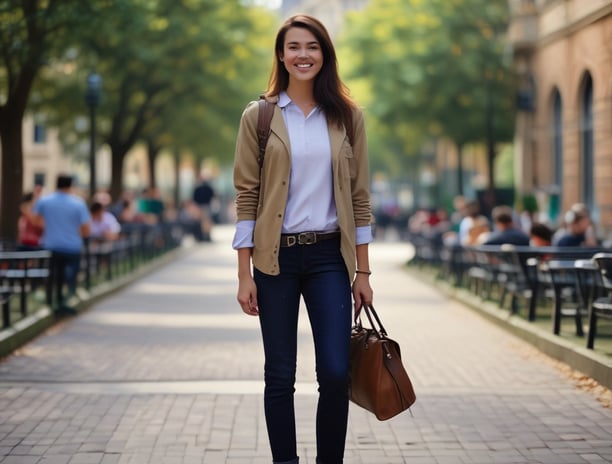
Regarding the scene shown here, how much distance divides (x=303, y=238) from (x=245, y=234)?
0.80 ft

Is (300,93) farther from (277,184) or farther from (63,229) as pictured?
(63,229)

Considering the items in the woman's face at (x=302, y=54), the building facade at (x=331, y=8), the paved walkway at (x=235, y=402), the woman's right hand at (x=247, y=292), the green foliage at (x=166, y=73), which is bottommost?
the paved walkway at (x=235, y=402)

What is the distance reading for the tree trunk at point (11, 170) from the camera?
22031 millimetres

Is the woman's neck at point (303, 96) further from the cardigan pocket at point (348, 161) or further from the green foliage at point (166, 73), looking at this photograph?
the green foliage at point (166, 73)

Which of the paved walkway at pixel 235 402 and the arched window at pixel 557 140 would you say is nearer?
the paved walkway at pixel 235 402

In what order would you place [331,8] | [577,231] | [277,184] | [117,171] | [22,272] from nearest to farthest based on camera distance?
[277,184] < [22,272] < [577,231] < [117,171] < [331,8]

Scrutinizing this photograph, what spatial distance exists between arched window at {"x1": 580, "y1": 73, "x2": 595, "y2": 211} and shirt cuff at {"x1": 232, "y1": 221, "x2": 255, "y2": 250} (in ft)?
76.7

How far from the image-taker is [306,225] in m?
5.59

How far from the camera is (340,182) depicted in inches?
220

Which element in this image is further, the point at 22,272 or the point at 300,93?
the point at 22,272

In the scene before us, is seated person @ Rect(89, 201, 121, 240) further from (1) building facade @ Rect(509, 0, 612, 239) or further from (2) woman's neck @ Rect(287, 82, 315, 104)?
(2) woman's neck @ Rect(287, 82, 315, 104)

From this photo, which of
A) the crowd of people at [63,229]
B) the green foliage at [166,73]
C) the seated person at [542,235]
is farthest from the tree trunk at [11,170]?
the seated person at [542,235]

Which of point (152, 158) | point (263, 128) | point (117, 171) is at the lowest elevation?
point (263, 128)

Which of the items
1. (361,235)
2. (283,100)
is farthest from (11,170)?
(361,235)
